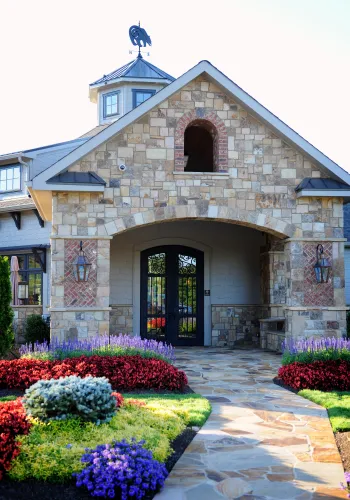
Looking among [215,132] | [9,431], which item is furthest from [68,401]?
[215,132]

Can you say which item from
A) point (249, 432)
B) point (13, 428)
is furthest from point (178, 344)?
point (13, 428)

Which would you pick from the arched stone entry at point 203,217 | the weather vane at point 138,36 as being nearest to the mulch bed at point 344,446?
the arched stone entry at point 203,217

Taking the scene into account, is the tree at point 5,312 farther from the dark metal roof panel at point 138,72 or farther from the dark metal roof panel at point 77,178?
A: the dark metal roof panel at point 138,72

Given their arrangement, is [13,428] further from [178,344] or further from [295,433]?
[178,344]

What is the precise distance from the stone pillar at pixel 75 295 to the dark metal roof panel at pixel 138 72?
13.4 m

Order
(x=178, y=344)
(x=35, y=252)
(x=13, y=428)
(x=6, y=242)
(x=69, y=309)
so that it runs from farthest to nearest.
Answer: (x=6, y=242), (x=35, y=252), (x=178, y=344), (x=69, y=309), (x=13, y=428)

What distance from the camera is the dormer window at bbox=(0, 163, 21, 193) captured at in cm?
2138

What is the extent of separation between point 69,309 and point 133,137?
4186 millimetres

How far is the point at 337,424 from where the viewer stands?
24.4 ft

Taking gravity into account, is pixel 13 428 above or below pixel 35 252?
below

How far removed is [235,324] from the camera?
57.4 ft

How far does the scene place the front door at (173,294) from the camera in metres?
17.5

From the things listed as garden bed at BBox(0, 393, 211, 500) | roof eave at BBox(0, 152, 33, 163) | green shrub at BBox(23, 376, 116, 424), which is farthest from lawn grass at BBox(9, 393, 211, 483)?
roof eave at BBox(0, 152, 33, 163)

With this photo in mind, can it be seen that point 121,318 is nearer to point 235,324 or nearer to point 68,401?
point 235,324
